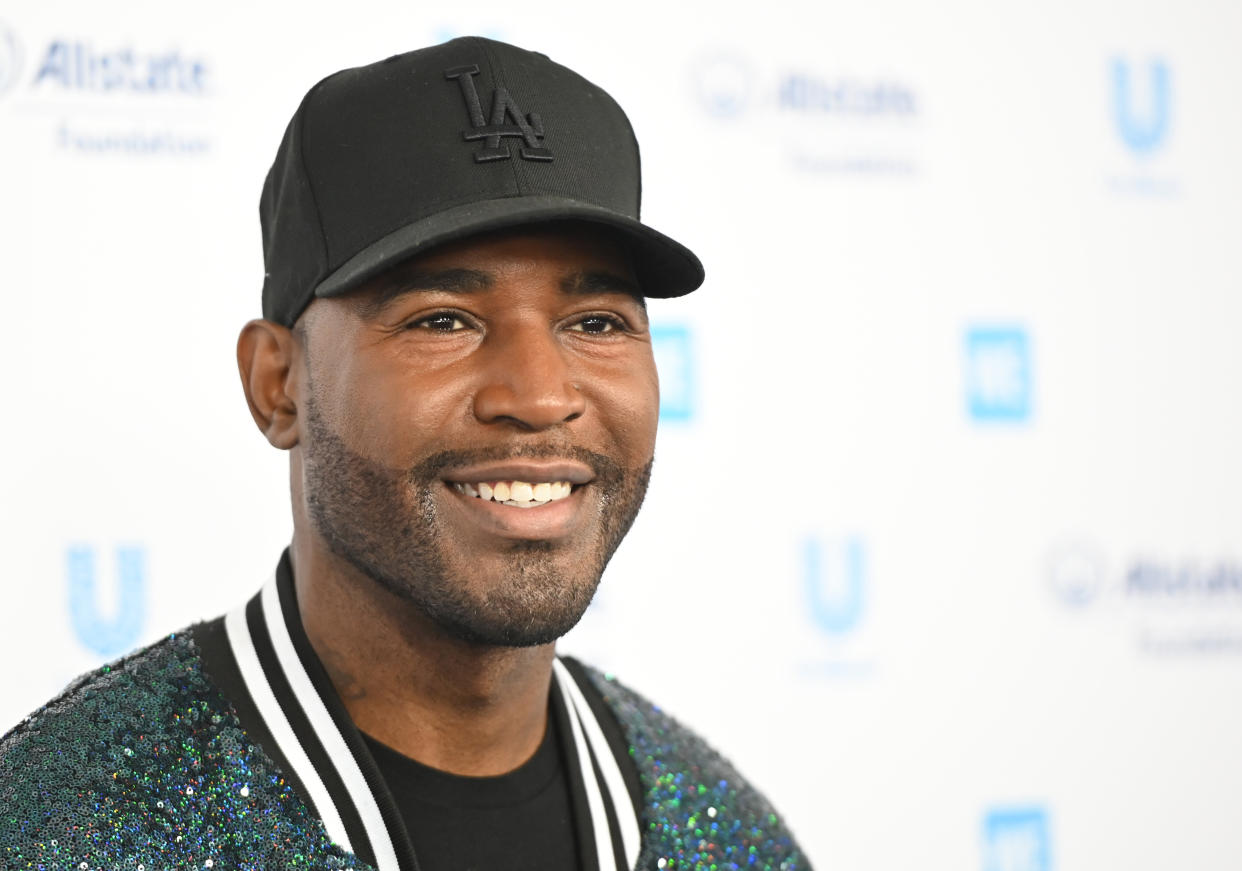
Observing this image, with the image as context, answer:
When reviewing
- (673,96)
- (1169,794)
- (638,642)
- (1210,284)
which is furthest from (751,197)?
(1169,794)

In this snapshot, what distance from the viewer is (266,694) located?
1221 mm

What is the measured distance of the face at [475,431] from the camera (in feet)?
3.81

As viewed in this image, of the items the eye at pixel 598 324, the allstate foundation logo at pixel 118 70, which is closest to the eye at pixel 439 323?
the eye at pixel 598 324

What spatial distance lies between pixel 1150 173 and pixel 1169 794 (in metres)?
1.30

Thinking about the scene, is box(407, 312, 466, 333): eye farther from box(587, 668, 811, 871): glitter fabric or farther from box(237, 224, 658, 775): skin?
box(587, 668, 811, 871): glitter fabric

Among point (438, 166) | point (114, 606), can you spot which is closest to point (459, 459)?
point (438, 166)

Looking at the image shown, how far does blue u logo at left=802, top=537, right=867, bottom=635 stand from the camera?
2637mm

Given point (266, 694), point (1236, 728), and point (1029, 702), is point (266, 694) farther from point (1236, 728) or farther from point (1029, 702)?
point (1236, 728)

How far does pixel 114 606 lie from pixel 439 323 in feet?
4.32

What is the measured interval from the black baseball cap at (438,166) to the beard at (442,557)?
0.53ft

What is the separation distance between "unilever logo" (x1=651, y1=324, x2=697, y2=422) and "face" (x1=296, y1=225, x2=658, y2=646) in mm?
1353

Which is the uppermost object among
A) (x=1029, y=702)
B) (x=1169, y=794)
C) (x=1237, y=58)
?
(x=1237, y=58)

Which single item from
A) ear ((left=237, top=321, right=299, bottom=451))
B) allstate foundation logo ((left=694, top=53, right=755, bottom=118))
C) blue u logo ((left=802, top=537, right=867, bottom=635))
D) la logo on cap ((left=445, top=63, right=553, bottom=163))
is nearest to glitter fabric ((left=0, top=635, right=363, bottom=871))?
ear ((left=237, top=321, right=299, bottom=451))

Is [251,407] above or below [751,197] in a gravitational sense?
below
